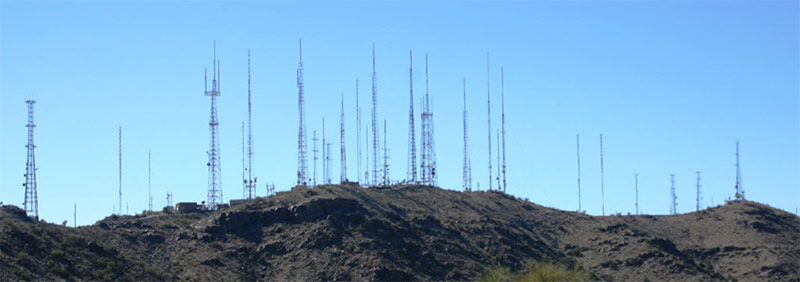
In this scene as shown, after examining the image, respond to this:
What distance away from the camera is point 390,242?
2874 inches

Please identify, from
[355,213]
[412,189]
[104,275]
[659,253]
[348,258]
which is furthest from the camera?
[412,189]

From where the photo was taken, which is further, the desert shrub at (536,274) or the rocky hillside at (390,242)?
the desert shrub at (536,274)

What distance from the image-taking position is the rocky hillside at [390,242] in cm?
6619

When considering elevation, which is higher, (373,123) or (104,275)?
(373,123)

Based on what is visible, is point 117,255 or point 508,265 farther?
point 508,265

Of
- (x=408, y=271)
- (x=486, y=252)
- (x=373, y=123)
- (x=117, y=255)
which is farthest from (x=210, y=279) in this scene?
(x=373, y=123)

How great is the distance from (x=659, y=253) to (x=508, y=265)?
11.6 m

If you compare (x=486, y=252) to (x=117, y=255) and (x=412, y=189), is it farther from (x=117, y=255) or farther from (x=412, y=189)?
(x=117, y=255)

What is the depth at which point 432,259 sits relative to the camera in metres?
72.8

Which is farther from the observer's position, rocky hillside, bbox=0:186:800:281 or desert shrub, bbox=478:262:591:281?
desert shrub, bbox=478:262:591:281

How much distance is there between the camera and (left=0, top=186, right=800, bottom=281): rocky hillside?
217 feet

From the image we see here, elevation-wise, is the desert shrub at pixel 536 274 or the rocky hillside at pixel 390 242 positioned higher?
the rocky hillside at pixel 390 242

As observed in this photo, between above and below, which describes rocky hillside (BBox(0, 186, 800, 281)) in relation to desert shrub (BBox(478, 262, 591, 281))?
above

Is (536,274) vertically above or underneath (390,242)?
underneath
